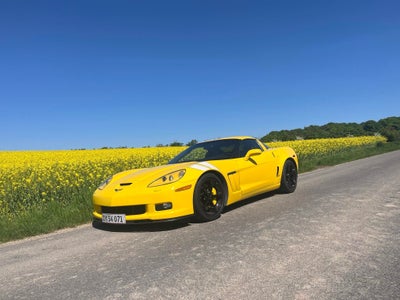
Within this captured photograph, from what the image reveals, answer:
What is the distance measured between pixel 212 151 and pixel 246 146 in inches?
29.7

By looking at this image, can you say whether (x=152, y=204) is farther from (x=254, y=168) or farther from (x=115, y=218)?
(x=254, y=168)

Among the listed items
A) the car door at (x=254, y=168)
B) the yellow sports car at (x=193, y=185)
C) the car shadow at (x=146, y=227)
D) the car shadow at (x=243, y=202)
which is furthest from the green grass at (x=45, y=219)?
the car door at (x=254, y=168)

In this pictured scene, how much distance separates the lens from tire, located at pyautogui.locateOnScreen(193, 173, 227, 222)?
5246 millimetres

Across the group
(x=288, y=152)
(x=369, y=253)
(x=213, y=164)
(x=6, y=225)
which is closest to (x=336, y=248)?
(x=369, y=253)

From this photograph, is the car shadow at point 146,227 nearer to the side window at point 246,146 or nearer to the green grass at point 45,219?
the green grass at point 45,219

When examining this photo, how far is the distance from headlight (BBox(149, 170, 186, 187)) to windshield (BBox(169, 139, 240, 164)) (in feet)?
3.50

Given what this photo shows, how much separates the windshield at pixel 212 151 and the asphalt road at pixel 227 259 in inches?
42.7

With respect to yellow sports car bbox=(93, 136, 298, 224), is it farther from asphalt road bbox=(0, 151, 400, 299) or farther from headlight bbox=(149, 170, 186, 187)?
asphalt road bbox=(0, 151, 400, 299)

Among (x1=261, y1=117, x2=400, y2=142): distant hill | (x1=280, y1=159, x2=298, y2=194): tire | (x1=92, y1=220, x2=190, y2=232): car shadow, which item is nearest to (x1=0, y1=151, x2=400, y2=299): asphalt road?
(x1=92, y1=220, x2=190, y2=232): car shadow

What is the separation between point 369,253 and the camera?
362 centimetres

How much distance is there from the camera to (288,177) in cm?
784

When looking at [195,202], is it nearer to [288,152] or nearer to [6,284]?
[6,284]

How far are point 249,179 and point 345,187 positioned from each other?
9.72 ft

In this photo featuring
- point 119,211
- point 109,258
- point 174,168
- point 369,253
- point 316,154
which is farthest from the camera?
point 316,154
